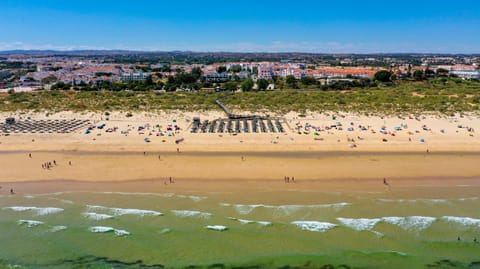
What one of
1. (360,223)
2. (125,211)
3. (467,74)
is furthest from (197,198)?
(467,74)

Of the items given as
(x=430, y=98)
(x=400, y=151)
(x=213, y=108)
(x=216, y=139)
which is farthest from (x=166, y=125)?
(x=430, y=98)

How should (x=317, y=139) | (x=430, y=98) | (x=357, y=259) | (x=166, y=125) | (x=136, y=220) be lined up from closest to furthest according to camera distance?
(x=357, y=259)
(x=136, y=220)
(x=317, y=139)
(x=166, y=125)
(x=430, y=98)

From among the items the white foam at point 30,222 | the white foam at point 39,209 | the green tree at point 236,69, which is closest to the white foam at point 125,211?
the white foam at point 39,209

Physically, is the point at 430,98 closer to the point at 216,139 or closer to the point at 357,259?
the point at 216,139

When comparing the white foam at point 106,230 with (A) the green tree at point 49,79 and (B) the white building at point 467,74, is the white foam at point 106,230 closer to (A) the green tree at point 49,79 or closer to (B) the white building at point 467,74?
(A) the green tree at point 49,79

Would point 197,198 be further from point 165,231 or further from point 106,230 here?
point 106,230

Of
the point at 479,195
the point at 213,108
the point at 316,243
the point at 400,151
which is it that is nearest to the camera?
the point at 316,243
